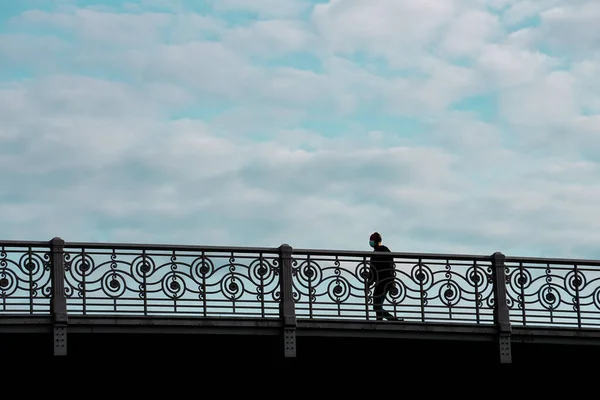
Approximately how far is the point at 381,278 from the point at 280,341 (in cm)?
222

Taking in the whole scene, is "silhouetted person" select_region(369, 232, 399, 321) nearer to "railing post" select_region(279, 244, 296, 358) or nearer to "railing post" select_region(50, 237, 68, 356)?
"railing post" select_region(279, 244, 296, 358)

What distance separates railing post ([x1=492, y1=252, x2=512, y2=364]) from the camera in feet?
81.4

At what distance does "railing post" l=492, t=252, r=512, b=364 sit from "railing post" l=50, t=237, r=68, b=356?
7900mm

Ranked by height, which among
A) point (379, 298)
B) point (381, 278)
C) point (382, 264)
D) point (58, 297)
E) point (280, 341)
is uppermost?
point (382, 264)

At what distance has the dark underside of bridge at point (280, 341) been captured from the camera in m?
23.2

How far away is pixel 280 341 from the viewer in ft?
78.8

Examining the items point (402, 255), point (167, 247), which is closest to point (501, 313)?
point (402, 255)

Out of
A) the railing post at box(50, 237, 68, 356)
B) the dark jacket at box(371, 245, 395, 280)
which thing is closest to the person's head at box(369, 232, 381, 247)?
the dark jacket at box(371, 245, 395, 280)

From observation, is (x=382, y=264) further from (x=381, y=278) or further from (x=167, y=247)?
(x=167, y=247)

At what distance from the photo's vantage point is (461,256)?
81.3ft

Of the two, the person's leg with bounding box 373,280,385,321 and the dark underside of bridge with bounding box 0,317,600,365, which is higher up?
the person's leg with bounding box 373,280,385,321

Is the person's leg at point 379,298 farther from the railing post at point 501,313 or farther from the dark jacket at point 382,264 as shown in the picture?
the railing post at point 501,313

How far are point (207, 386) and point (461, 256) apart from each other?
18.3ft

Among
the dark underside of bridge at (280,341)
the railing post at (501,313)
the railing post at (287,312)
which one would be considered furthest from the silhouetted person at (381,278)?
the railing post at (501,313)
